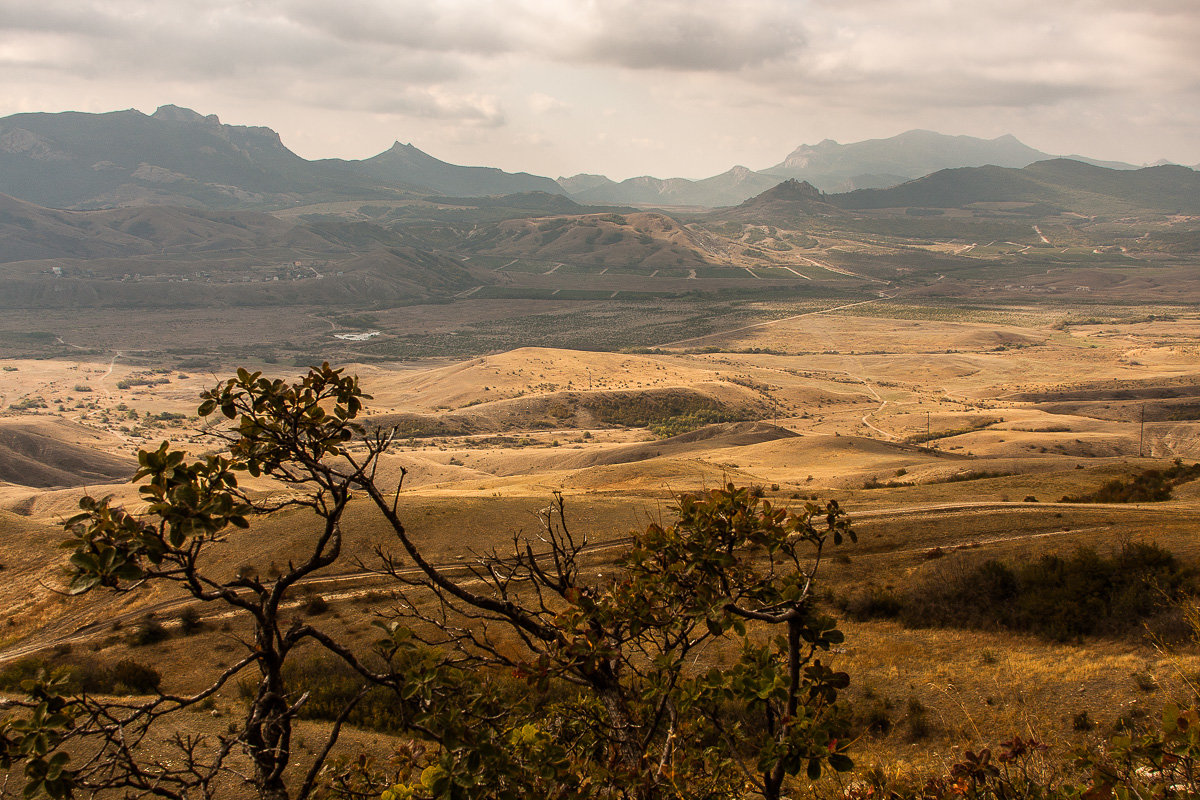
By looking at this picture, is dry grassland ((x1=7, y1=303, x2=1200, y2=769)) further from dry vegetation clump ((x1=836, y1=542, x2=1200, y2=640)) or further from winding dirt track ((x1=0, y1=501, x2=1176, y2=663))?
dry vegetation clump ((x1=836, y1=542, x2=1200, y2=640))

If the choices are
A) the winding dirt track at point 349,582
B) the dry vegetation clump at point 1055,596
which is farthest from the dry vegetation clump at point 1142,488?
the dry vegetation clump at point 1055,596

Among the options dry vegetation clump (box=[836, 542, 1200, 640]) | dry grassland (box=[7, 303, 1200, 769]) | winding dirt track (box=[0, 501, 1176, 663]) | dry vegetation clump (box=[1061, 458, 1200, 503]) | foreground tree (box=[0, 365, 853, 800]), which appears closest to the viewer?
foreground tree (box=[0, 365, 853, 800])

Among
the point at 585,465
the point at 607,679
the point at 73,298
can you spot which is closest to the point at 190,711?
the point at 607,679

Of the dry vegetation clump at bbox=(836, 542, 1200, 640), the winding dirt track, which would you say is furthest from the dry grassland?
the dry vegetation clump at bbox=(836, 542, 1200, 640)

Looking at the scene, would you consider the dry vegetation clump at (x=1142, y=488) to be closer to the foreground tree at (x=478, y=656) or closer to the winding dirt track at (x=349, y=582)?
the winding dirt track at (x=349, y=582)

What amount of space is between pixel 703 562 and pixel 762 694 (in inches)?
36.2

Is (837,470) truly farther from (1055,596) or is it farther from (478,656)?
(478,656)

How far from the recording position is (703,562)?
15.2ft

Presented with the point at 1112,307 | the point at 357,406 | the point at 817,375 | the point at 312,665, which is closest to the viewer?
the point at 357,406

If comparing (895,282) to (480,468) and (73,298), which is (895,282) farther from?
(73,298)

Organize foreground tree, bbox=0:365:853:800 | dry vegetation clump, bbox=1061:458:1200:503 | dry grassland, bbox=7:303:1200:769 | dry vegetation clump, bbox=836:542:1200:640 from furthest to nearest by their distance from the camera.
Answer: dry vegetation clump, bbox=1061:458:1200:503, dry vegetation clump, bbox=836:542:1200:640, dry grassland, bbox=7:303:1200:769, foreground tree, bbox=0:365:853:800

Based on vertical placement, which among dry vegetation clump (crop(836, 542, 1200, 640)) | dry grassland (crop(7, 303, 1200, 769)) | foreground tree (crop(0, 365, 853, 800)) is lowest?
dry grassland (crop(7, 303, 1200, 769))

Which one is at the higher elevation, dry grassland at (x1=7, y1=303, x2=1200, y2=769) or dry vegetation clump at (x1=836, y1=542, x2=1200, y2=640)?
dry vegetation clump at (x1=836, y1=542, x2=1200, y2=640)

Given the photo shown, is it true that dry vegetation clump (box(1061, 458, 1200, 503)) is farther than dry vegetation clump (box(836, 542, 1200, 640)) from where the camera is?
Yes
